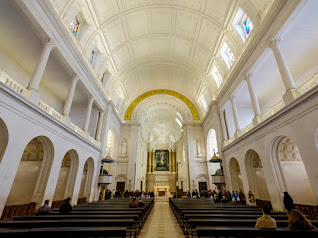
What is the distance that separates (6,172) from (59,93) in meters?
10.1

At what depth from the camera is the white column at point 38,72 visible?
7227 mm

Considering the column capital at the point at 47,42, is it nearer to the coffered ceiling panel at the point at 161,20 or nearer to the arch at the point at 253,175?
the coffered ceiling panel at the point at 161,20

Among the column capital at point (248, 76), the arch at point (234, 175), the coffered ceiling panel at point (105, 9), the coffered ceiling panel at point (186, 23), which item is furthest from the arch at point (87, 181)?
the coffered ceiling panel at point (186, 23)

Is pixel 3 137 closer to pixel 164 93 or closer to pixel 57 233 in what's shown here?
pixel 57 233

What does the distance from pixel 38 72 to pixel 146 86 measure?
50.1 feet

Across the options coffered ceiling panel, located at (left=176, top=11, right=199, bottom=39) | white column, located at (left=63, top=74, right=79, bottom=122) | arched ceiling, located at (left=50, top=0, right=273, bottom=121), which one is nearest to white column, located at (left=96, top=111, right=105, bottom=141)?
arched ceiling, located at (left=50, top=0, right=273, bottom=121)

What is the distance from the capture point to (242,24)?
37.2 ft

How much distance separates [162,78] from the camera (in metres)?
21.3

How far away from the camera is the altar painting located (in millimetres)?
29125

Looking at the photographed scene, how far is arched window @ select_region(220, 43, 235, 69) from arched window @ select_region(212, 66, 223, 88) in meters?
1.88

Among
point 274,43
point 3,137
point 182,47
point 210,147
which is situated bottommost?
point 3,137

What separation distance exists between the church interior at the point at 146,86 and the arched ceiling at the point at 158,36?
0.09m

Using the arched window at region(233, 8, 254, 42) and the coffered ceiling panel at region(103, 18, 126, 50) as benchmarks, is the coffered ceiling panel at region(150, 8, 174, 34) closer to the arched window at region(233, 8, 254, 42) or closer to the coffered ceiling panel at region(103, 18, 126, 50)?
the coffered ceiling panel at region(103, 18, 126, 50)

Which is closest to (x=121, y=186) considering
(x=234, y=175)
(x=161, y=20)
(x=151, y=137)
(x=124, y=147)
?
(x=124, y=147)
